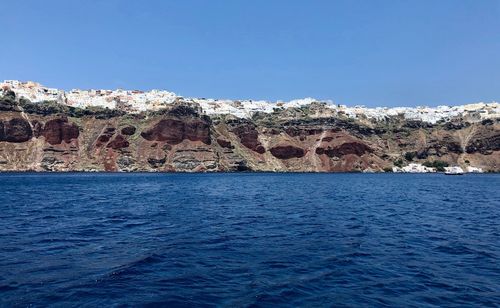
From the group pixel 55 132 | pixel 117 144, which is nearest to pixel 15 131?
pixel 55 132

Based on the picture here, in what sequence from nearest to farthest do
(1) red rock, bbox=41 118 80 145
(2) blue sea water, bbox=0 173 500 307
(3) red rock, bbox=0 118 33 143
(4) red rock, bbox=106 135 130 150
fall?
(2) blue sea water, bbox=0 173 500 307 < (3) red rock, bbox=0 118 33 143 < (1) red rock, bbox=41 118 80 145 < (4) red rock, bbox=106 135 130 150

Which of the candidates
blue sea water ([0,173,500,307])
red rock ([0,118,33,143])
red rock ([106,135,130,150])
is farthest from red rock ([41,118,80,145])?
blue sea water ([0,173,500,307])

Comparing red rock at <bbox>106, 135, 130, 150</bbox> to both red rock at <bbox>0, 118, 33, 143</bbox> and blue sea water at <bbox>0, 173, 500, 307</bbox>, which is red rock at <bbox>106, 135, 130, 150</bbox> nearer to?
red rock at <bbox>0, 118, 33, 143</bbox>

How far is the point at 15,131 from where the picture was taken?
188125 millimetres

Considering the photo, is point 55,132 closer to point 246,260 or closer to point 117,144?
point 117,144

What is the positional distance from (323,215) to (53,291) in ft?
103

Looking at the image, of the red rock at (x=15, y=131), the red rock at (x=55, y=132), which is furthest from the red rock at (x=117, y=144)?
the red rock at (x=15, y=131)

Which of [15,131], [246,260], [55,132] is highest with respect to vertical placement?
[55,132]

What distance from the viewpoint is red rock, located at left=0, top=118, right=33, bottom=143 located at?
186 m

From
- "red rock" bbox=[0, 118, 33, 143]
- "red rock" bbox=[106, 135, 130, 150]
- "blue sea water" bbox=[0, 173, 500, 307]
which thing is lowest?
"blue sea water" bbox=[0, 173, 500, 307]

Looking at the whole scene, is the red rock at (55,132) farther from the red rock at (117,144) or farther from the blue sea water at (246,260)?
the blue sea water at (246,260)

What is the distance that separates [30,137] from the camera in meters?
193

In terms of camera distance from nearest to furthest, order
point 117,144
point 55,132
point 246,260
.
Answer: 1. point 246,260
2. point 55,132
3. point 117,144

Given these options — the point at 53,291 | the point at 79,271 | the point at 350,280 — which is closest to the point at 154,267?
the point at 79,271
